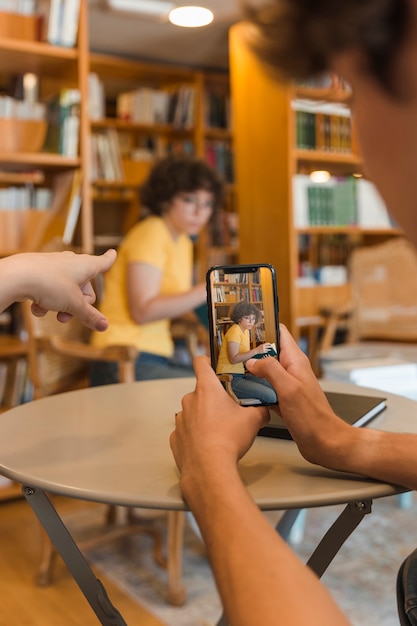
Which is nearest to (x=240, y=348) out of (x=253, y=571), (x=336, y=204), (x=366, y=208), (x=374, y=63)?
(x=253, y=571)

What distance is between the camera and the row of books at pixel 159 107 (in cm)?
481

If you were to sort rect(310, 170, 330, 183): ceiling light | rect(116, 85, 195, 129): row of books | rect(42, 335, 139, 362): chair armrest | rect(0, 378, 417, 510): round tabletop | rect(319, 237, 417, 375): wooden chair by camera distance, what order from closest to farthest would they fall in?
rect(0, 378, 417, 510): round tabletop, rect(42, 335, 139, 362): chair armrest, rect(319, 237, 417, 375): wooden chair, rect(310, 170, 330, 183): ceiling light, rect(116, 85, 195, 129): row of books

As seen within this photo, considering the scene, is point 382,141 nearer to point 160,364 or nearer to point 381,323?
point 160,364

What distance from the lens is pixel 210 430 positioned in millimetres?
705

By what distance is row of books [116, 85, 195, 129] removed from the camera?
15.8 ft

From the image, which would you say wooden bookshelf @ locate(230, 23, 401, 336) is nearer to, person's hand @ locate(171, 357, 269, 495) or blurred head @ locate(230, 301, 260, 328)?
blurred head @ locate(230, 301, 260, 328)

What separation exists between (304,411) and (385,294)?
2.65 m

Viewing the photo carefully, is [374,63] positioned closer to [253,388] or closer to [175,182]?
[253,388]

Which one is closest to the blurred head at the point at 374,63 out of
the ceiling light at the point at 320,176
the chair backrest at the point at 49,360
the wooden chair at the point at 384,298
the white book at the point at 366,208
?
the chair backrest at the point at 49,360

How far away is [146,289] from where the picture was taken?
216 centimetres

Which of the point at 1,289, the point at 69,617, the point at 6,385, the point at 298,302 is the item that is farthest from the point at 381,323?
the point at 1,289

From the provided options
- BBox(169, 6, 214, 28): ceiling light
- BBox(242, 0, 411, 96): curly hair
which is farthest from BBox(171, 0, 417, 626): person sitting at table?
BBox(169, 6, 214, 28): ceiling light

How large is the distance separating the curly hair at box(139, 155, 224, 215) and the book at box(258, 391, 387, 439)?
4.72ft

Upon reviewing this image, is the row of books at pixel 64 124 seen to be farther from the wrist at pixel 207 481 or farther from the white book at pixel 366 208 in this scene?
the wrist at pixel 207 481
